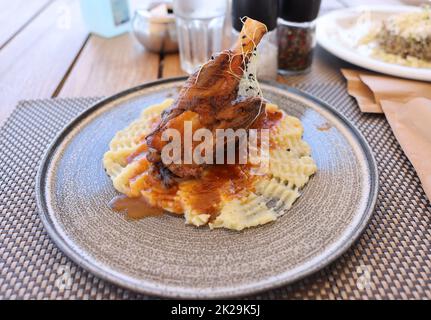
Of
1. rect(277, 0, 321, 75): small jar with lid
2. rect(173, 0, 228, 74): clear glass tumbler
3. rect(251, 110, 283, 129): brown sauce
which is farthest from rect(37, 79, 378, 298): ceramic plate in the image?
rect(173, 0, 228, 74): clear glass tumbler

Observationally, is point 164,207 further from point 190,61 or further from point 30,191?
point 190,61

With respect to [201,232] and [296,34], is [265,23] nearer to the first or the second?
[296,34]

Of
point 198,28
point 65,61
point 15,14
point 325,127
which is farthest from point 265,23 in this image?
point 15,14

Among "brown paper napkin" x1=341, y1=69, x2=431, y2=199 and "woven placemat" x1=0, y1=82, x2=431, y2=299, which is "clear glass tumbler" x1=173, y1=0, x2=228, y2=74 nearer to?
"brown paper napkin" x1=341, y1=69, x2=431, y2=199

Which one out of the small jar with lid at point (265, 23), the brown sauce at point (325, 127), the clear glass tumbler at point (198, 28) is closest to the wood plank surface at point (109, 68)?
the clear glass tumbler at point (198, 28)

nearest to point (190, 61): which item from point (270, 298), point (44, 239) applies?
point (44, 239)

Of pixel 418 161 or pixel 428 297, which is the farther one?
pixel 418 161
